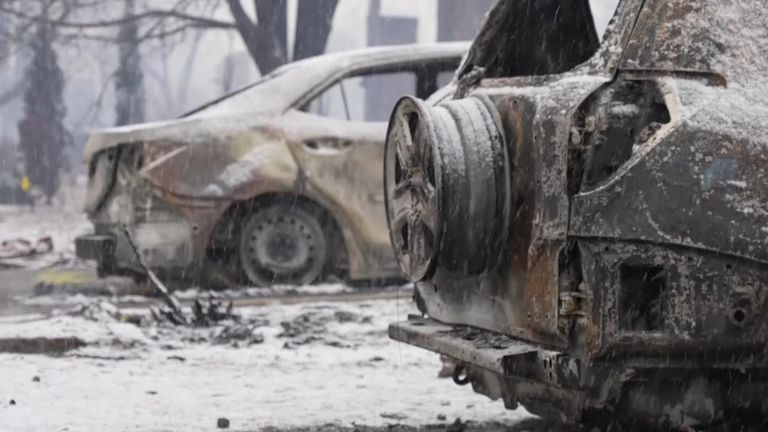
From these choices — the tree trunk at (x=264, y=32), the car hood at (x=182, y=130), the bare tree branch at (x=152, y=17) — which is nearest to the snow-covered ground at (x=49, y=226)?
the bare tree branch at (x=152, y=17)

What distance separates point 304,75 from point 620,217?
246 inches

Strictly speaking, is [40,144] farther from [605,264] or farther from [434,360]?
[605,264]

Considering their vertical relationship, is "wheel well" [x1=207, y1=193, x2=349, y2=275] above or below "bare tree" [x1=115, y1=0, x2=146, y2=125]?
below

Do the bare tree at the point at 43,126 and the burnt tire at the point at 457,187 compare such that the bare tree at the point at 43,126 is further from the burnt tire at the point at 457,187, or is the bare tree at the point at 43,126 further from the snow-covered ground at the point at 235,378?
the burnt tire at the point at 457,187

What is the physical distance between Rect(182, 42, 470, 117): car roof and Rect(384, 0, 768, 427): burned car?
5018 millimetres

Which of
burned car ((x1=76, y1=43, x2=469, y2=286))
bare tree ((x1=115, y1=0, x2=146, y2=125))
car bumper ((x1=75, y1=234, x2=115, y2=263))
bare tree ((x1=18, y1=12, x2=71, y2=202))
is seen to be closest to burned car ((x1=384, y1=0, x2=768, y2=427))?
burned car ((x1=76, y1=43, x2=469, y2=286))

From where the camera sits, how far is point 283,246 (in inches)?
377

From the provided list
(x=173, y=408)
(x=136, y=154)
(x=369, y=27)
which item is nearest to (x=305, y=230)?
(x=136, y=154)

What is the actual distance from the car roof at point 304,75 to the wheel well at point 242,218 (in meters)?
0.65

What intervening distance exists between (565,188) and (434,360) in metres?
3.15

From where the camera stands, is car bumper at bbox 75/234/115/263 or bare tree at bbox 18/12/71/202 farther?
bare tree at bbox 18/12/71/202

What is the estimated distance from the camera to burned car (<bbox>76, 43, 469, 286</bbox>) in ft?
30.5

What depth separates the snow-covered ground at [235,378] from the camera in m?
5.67

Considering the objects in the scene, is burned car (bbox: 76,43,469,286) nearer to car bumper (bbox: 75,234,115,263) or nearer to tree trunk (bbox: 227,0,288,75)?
car bumper (bbox: 75,234,115,263)
